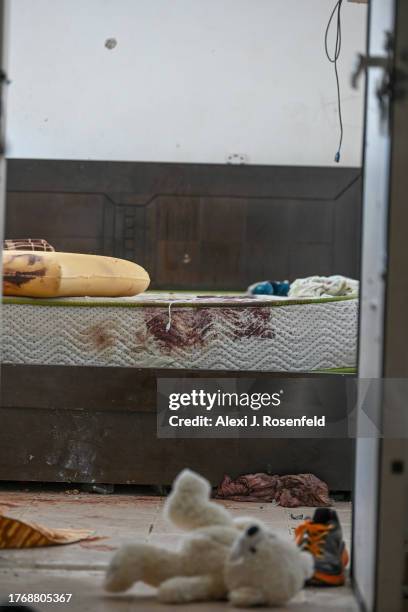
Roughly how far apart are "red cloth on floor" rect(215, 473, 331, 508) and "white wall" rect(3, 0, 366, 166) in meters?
3.12

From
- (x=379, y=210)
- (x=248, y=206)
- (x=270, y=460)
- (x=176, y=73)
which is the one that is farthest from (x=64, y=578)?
(x=176, y=73)

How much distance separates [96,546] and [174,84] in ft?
12.8

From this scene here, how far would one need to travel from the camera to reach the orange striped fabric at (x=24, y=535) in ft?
5.61

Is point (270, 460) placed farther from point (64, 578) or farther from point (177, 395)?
point (64, 578)

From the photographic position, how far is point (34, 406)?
7.95 feet

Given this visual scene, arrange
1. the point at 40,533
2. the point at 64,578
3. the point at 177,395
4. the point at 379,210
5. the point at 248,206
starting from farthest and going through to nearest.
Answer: the point at 248,206
the point at 177,395
the point at 40,533
the point at 64,578
the point at 379,210

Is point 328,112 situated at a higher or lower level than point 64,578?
higher

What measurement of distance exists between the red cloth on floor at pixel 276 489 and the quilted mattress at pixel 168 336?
32 cm

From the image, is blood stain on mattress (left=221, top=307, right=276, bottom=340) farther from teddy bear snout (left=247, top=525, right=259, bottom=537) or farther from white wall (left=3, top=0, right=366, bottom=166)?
white wall (left=3, top=0, right=366, bottom=166)

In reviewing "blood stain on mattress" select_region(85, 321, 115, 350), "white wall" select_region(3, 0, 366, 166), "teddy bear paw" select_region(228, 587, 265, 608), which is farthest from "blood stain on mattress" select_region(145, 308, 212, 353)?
"white wall" select_region(3, 0, 366, 166)

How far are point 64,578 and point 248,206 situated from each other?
12.2 feet

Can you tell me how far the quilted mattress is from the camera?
243cm

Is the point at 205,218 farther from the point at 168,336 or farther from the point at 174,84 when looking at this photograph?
the point at 168,336

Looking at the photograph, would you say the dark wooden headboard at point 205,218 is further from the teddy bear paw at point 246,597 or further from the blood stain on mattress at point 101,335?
the teddy bear paw at point 246,597
